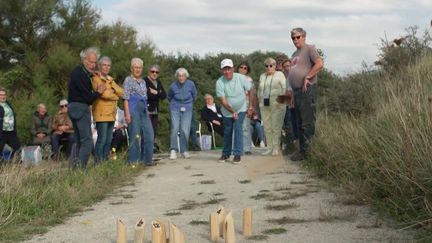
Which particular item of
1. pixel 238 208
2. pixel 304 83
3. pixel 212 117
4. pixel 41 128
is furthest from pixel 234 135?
pixel 41 128

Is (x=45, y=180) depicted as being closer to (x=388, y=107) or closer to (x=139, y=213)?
(x=139, y=213)

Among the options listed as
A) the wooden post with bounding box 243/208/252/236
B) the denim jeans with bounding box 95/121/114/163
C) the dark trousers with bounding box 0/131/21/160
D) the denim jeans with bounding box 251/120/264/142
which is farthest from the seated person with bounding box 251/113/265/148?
the wooden post with bounding box 243/208/252/236

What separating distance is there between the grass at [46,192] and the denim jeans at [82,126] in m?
0.26

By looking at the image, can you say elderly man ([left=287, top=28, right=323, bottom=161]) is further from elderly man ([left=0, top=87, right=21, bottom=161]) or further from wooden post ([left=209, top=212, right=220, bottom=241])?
elderly man ([left=0, top=87, right=21, bottom=161])

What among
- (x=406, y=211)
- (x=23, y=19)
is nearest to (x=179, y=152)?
(x=406, y=211)

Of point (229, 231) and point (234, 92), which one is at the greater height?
point (234, 92)

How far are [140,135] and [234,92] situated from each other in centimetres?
170

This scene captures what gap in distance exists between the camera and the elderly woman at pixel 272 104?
418 inches

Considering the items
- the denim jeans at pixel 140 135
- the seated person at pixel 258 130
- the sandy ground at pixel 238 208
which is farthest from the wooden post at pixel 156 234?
the seated person at pixel 258 130

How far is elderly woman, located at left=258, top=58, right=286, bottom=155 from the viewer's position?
1061 centimetres

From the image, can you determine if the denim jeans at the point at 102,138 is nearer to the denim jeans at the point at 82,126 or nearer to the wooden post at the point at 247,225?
the denim jeans at the point at 82,126

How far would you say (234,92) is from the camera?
9969mm

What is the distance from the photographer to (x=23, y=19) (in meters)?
22.5

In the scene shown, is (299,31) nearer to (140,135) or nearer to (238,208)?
(140,135)
